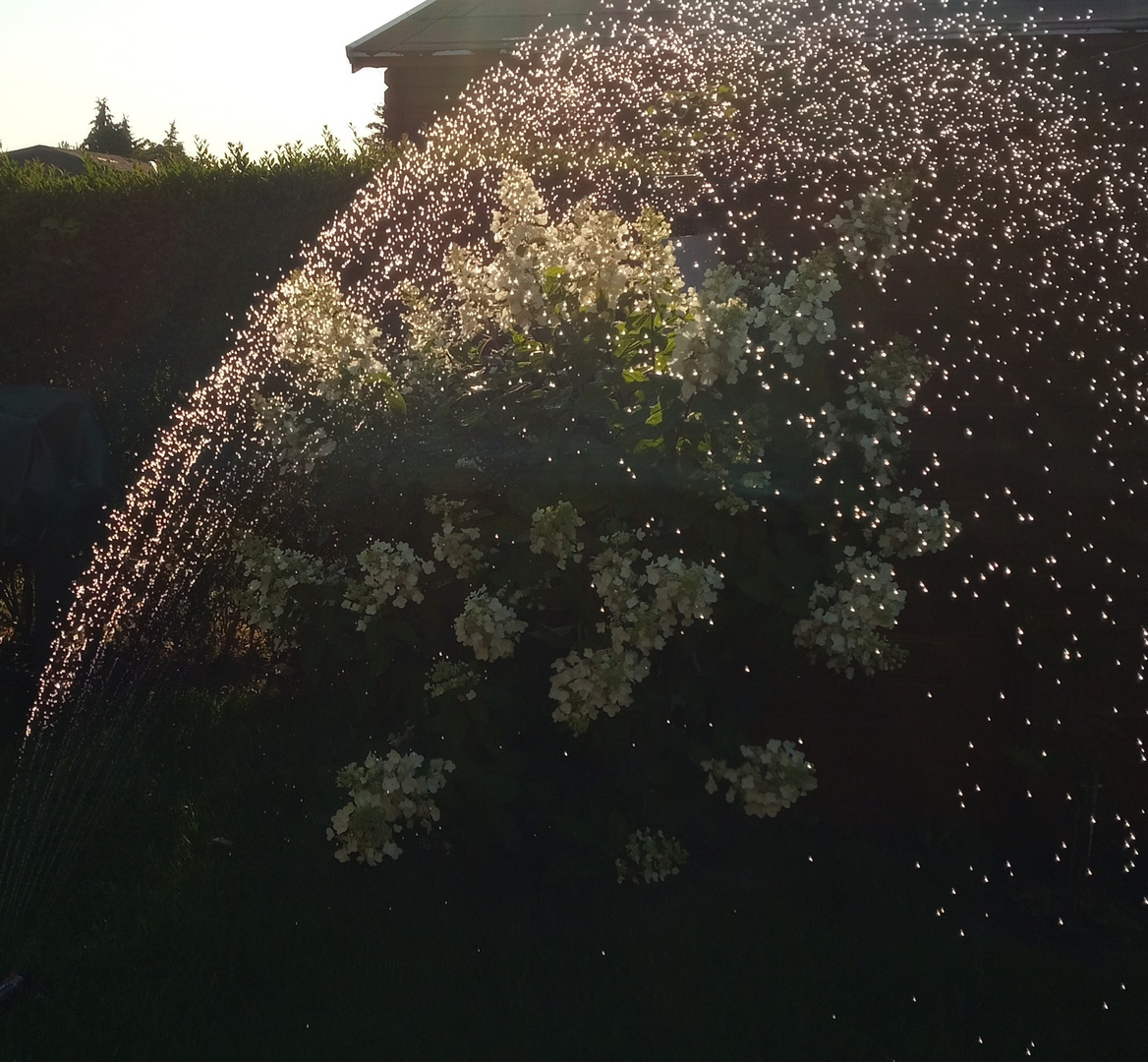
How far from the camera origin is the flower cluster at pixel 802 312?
2.84 metres

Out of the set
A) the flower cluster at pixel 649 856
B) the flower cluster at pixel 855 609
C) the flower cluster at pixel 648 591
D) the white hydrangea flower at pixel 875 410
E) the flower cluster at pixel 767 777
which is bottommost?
the flower cluster at pixel 649 856

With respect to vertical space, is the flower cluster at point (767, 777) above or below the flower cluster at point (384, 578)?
below

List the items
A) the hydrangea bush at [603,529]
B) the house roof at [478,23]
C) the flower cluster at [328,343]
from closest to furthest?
1. the hydrangea bush at [603,529]
2. the flower cluster at [328,343]
3. the house roof at [478,23]

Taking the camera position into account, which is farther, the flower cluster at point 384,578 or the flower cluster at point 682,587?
the flower cluster at point 384,578

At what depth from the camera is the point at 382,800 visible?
2.83m

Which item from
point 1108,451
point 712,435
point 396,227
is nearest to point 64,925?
point 712,435

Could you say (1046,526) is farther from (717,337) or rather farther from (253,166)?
(253,166)

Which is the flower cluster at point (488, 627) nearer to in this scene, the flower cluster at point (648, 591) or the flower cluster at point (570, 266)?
the flower cluster at point (648, 591)

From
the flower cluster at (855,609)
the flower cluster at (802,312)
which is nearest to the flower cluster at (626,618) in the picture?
the flower cluster at (855,609)

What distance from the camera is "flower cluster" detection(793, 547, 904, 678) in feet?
9.39

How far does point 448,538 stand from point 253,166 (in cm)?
406

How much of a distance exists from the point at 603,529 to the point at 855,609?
65 centimetres

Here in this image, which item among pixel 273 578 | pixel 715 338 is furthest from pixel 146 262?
pixel 715 338

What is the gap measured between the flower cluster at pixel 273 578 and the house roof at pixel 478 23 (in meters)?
3.99
